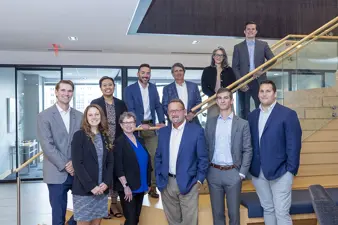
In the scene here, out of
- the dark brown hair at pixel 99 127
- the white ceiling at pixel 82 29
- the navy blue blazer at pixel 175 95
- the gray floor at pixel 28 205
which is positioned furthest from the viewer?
the gray floor at pixel 28 205

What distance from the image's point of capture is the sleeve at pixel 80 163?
9.97 feet

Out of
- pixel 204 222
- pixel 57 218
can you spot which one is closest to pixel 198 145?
pixel 204 222

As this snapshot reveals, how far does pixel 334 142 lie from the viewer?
16.2 feet

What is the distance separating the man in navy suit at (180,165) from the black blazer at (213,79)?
3.40 ft

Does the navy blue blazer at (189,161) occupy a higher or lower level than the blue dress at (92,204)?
higher

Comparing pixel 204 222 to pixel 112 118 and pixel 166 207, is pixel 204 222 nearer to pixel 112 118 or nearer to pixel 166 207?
pixel 166 207

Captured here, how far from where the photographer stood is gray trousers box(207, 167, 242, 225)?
10.6ft

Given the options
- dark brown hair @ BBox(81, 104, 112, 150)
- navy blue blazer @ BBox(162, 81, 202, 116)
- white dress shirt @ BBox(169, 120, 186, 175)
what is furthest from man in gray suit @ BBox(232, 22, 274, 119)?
dark brown hair @ BBox(81, 104, 112, 150)

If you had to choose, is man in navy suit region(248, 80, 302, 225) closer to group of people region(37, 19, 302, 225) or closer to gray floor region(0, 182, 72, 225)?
group of people region(37, 19, 302, 225)

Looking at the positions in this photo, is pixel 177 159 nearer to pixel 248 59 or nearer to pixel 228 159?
pixel 228 159

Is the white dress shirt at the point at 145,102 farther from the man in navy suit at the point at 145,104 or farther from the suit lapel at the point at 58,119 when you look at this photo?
the suit lapel at the point at 58,119

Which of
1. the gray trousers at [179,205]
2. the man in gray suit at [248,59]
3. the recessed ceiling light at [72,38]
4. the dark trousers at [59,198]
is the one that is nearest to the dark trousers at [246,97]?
the man in gray suit at [248,59]

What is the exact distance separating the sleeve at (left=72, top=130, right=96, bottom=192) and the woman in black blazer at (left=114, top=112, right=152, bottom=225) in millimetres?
352

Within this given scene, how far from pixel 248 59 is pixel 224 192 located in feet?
6.56
